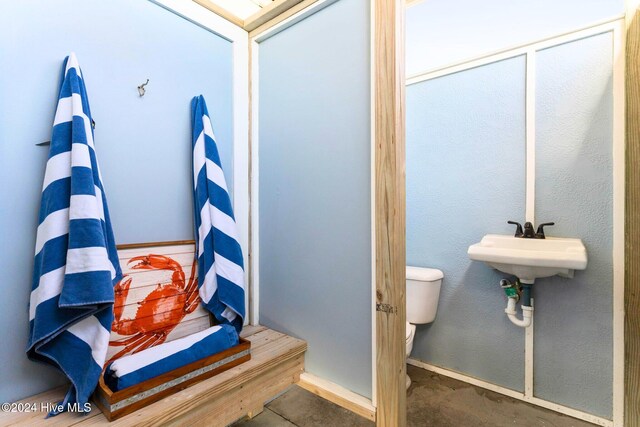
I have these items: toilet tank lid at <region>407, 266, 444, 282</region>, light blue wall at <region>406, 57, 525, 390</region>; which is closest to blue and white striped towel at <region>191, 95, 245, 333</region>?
toilet tank lid at <region>407, 266, 444, 282</region>

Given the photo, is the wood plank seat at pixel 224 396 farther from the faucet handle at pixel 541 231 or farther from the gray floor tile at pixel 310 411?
the faucet handle at pixel 541 231

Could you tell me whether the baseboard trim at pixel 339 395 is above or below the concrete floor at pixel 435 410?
above

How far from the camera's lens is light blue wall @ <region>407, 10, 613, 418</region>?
146 cm

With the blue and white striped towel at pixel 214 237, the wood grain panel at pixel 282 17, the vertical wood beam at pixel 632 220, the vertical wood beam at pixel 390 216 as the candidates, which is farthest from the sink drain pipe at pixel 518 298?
the wood grain panel at pixel 282 17

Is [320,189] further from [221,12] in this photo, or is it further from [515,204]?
[515,204]

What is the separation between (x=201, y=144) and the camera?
1.20 meters

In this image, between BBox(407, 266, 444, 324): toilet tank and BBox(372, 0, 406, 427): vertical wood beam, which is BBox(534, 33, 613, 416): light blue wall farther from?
BBox(372, 0, 406, 427): vertical wood beam

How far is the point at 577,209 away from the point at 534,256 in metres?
0.39

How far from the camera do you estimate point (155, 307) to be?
3.63 feet

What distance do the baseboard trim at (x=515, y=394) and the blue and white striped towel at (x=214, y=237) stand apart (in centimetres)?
141

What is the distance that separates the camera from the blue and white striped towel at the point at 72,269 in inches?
31.8

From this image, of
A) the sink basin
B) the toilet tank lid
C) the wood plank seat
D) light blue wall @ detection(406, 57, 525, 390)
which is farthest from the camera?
the toilet tank lid

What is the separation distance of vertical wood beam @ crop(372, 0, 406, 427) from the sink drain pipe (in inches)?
38.4

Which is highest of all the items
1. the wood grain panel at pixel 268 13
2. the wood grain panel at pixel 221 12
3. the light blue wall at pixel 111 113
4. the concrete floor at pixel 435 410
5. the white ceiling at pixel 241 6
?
the white ceiling at pixel 241 6
